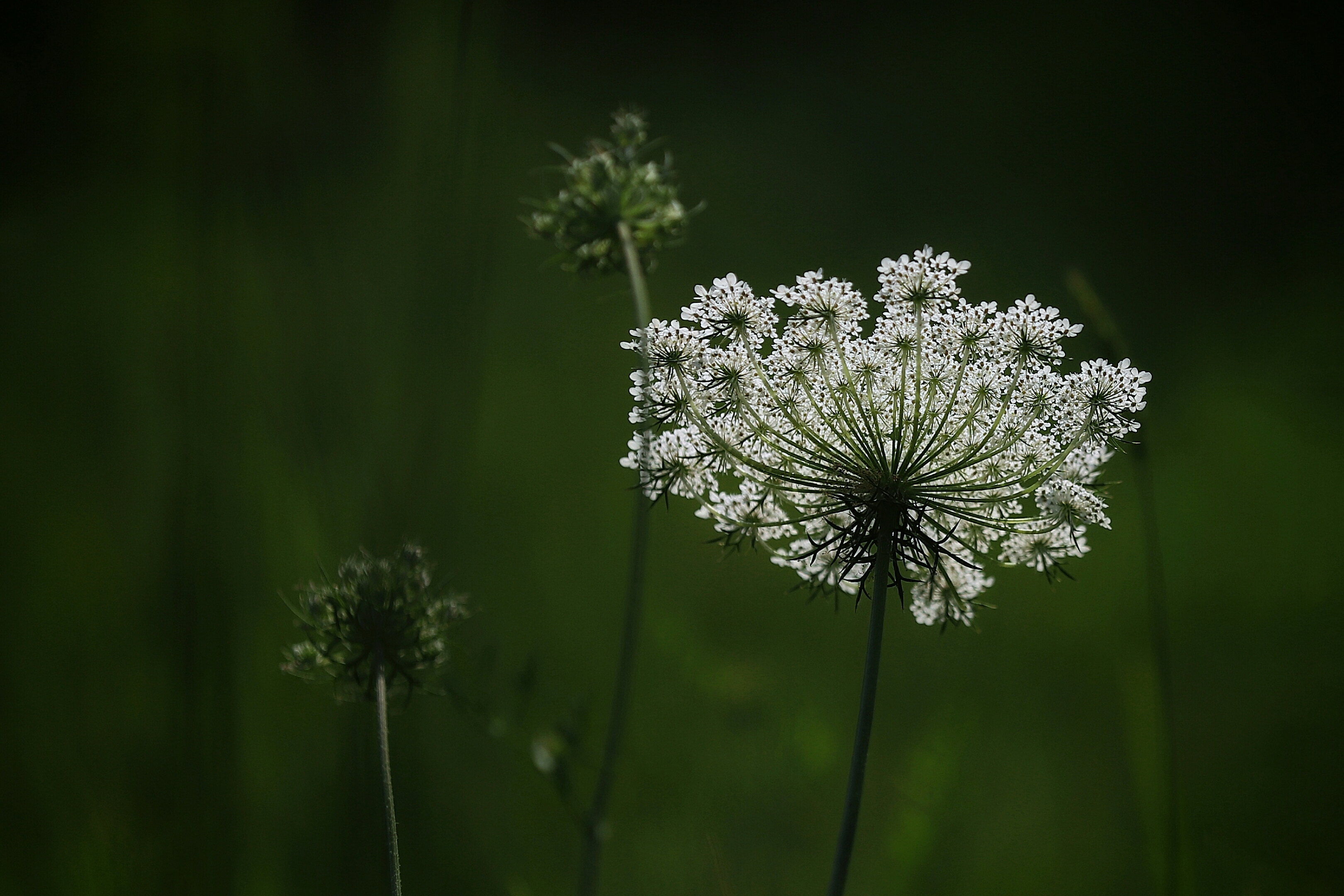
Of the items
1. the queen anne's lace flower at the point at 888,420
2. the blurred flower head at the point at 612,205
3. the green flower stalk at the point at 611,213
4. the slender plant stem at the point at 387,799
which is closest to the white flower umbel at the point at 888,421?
the queen anne's lace flower at the point at 888,420

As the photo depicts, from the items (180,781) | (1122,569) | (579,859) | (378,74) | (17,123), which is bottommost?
(579,859)

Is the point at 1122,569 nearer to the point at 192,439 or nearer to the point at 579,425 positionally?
the point at 579,425

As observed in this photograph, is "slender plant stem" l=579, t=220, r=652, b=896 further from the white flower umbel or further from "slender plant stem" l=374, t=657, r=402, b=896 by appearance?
"slender plant stem" l=374, t=657, r=402, b=896

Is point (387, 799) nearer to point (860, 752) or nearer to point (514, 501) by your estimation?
point (860, 752)

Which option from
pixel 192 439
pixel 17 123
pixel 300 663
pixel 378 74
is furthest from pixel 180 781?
pixel 17 123

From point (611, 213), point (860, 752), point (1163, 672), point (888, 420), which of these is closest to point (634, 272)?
point (611, 213)

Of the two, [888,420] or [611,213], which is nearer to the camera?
[888,420]

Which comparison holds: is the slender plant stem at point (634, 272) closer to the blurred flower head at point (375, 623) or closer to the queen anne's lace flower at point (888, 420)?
the queen anne's lace flower at point (888, 420)
